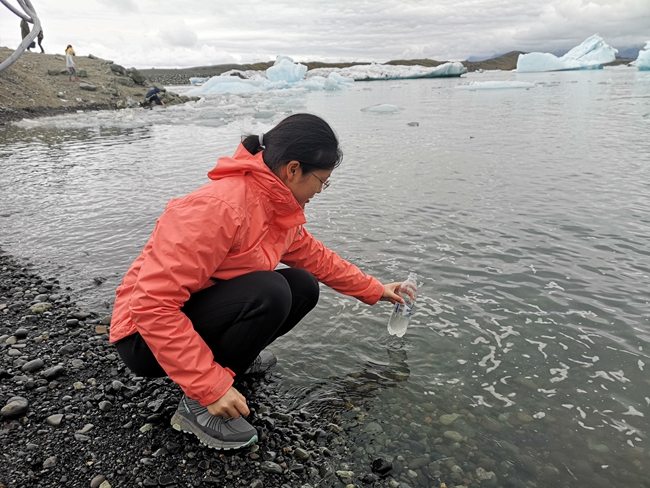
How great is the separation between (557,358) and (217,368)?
2.55 metres

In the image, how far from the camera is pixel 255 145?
2.37 m

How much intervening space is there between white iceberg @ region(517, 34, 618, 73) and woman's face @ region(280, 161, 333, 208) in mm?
79514

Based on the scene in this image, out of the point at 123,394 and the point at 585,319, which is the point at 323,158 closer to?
the point at 123,394

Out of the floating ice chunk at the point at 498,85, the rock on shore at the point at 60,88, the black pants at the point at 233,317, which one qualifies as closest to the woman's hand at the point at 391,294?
the black pants at the point at 233,317

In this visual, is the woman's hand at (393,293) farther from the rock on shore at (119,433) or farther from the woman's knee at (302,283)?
the rock on shore at (119,433)

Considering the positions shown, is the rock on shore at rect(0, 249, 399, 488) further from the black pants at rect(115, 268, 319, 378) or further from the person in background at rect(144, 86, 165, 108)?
the person in background at rect(144, 86, 165, 108)

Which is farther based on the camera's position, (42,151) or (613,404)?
(42,151)

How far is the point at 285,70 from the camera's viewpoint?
5578cm

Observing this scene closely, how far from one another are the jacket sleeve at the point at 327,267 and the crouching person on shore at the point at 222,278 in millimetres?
312

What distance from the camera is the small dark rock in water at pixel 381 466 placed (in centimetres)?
238

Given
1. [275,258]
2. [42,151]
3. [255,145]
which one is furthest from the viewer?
[42,151]

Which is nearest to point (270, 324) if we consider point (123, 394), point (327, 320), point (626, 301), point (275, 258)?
point (275, 258)

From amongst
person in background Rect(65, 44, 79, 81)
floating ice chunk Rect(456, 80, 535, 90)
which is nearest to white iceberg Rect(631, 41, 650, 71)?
floating ice chunk Rect(456, 80, 535, 90)

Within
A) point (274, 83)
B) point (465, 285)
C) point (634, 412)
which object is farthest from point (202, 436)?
point (274, 83)
